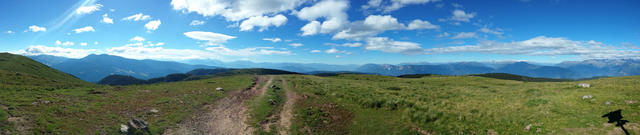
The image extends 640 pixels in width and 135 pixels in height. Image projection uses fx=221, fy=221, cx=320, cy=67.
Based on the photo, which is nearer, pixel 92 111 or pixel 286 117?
pixel 92 111

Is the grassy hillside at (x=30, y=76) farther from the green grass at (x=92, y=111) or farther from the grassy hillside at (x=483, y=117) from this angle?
the grassy hillside at (x=483, y=117)

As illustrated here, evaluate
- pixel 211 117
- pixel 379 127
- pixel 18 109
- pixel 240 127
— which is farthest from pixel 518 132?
pixel 18 109

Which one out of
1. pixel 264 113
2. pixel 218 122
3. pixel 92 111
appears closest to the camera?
pixel 92 111

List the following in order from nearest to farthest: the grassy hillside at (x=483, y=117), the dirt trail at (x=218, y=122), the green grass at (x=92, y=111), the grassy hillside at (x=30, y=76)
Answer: the grassy hillside at (x=483, y=117) → the green grass at (x=92, y=111) → the dirt trail at (x=218, y=122) → the grassy hillside at (x=30, y=76)

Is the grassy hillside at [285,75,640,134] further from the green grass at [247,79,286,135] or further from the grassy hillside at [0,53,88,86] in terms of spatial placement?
the grassy hillside at [0,53,88,86]

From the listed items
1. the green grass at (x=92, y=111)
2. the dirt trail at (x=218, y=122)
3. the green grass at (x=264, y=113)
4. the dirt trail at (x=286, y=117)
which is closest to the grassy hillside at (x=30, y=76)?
the green grass at (x=92, y=111)

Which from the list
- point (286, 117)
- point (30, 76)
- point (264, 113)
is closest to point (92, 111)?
point (264, 113)

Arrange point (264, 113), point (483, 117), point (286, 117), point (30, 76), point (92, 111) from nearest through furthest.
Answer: point (483, 117) → point (92, 111) → point (286, 117) → point (264, 113) → point (30, 76)

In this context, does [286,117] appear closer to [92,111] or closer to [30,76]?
[92,111]

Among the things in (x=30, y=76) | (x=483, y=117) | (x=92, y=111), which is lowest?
(x=92, y=111)

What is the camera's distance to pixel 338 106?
23.9 metres

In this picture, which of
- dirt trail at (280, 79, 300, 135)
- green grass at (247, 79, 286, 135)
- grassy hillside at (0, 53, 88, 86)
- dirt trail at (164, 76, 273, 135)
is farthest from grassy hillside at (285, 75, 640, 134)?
grassy hillside at (0, 53, 88, 86)

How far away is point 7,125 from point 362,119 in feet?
77.7

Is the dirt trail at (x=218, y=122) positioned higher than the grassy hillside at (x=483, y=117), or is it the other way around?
the grassy hillside at (x=483, y=117)
